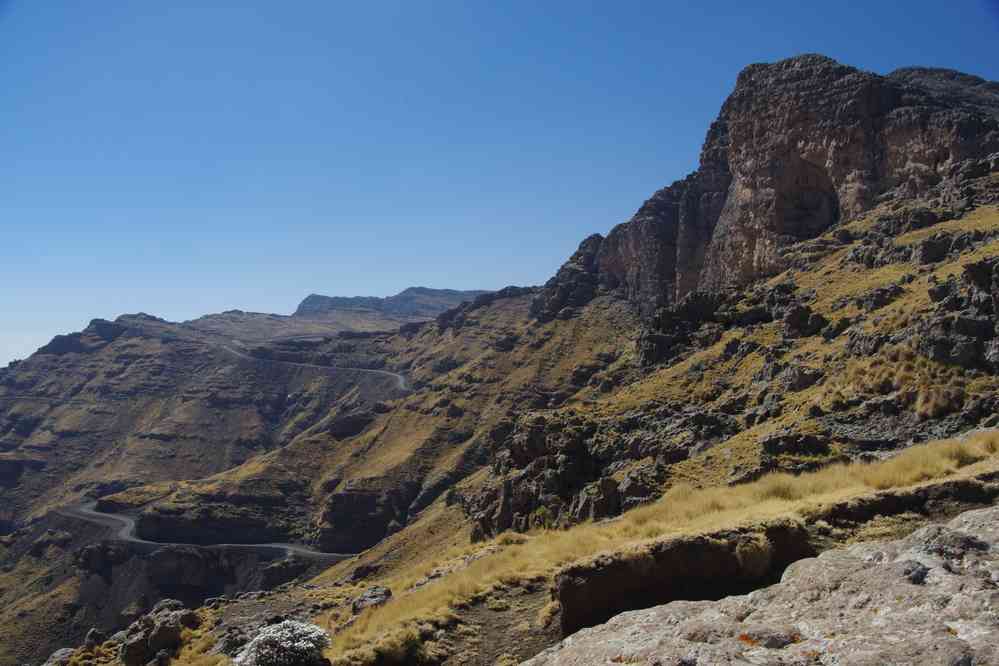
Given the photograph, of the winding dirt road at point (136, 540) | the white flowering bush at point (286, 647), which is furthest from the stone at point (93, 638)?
the winding dirt road at point (136, 540)

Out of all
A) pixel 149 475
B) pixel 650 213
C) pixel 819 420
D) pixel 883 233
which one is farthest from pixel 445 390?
pixel 819 420

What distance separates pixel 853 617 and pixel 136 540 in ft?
384

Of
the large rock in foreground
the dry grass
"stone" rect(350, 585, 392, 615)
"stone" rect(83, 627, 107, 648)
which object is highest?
the dry grass

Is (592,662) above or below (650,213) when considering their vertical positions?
below

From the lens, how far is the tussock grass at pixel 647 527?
42.8 feet

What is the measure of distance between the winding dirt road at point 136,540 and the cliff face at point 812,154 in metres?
69.6

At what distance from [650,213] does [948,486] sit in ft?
407

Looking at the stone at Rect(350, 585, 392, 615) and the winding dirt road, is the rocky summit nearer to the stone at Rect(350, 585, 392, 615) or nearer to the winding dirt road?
the stone at Rect(350, 585, 392, 615)

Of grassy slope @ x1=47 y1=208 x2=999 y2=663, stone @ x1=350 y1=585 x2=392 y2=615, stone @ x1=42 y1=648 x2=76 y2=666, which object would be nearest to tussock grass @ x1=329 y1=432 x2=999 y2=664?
grassy slope @ x1=47 y1=208 x2=999 y2=663

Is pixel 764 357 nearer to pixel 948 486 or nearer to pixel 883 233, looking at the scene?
pixel 883 233

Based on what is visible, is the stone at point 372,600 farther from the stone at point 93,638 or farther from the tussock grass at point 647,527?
the stone at point 93,638

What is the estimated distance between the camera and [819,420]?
1340 inches

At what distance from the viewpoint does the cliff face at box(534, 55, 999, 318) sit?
72.7 meters

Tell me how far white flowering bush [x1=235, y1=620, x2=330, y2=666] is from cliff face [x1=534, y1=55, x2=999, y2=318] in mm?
65277
